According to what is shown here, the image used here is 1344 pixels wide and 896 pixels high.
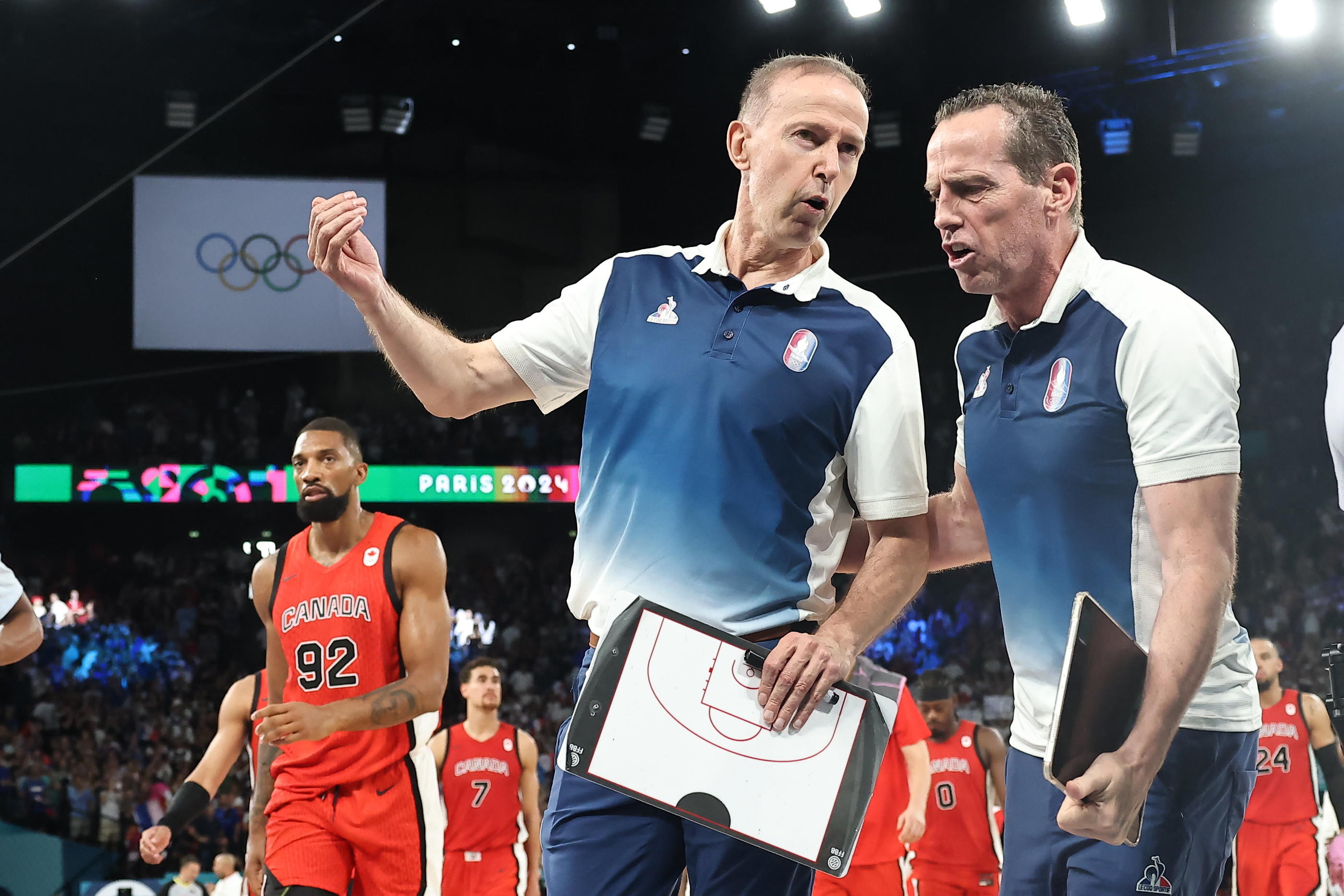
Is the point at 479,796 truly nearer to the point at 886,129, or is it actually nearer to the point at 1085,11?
the point at 1085,11

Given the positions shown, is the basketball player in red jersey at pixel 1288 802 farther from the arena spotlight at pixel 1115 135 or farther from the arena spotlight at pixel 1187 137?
the arena spotlight at pixel 1187 137

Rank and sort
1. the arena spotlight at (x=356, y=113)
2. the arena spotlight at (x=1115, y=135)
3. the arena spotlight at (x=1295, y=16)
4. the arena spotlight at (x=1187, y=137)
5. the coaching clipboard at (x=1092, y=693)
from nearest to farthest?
1. the coaching clipboard at (x=1092, y=693)
2. the arena spotlight at (x=1295, y=16)
3. the arena spotlight at (x=1115, y=135)
4. the arena spotlight at (x=1187, y=137)
5. the arena spotlight at (x=356, y=113)

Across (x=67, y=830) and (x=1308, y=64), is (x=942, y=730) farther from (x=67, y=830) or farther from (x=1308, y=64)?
(x=67, y=830)

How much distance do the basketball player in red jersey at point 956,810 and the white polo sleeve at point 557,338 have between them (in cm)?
636

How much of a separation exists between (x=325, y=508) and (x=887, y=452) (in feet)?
11.4

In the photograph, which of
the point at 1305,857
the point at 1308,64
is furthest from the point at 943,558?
the point at 1308,64

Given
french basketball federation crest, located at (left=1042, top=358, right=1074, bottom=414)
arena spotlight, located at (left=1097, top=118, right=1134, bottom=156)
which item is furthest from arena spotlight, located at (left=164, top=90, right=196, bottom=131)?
french basketball federation crest, located at (left=1042, top=358, right=1074, bottom=414)

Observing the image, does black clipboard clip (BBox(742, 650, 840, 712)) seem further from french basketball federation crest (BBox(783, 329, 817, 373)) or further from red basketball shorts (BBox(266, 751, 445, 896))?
red basketball shorts (BBox(266, 751, 445, 896))

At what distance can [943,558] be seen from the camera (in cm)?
264

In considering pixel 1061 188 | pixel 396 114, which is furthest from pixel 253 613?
pixel 1061 188

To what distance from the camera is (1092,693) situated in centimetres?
187

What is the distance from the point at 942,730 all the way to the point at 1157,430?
6915 millimetres

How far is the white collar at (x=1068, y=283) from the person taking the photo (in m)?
2.32

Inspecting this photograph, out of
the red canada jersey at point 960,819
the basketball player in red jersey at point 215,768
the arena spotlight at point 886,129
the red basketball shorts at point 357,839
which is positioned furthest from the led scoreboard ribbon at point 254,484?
the red basketball shorts at point 357,839
